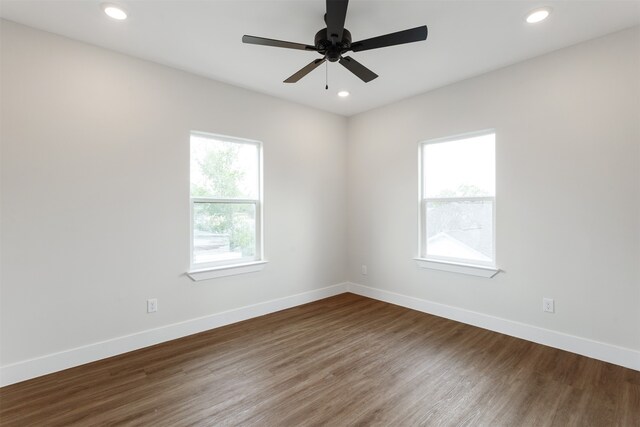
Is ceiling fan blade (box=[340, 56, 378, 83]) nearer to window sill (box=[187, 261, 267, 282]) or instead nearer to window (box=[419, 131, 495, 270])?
window (box=[419, 131, 495, 270])

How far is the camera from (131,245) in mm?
2883

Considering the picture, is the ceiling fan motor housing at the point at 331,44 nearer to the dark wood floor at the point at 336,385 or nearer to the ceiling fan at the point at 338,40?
the ceiling fan at the point at 338,40

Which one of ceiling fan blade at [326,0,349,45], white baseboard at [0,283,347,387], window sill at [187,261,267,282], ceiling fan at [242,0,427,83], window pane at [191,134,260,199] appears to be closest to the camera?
ceiling fan blade at [326,0,349,45]

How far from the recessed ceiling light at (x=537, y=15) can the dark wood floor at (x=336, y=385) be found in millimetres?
2780

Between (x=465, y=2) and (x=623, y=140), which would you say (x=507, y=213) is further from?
(x=465, y=2)

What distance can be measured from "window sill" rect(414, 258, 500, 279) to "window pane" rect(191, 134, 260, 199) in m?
2.30

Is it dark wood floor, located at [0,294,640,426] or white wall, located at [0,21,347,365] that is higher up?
white wall, located at [0,21,347,365]

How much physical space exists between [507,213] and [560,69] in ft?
4.64

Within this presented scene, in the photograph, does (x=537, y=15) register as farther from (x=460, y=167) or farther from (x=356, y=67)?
(x=460, y=167)

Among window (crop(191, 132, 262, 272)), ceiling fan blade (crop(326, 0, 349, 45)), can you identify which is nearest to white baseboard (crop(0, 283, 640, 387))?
window (crop(191, 132, 262, 272))

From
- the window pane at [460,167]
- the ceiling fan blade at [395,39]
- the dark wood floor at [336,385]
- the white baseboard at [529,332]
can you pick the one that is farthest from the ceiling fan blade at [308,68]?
the white baseboard at [529,332]

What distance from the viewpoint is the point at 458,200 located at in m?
3.61

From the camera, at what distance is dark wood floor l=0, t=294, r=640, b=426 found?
6.36 ft

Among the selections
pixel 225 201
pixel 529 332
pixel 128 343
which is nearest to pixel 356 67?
pixel 225 201
